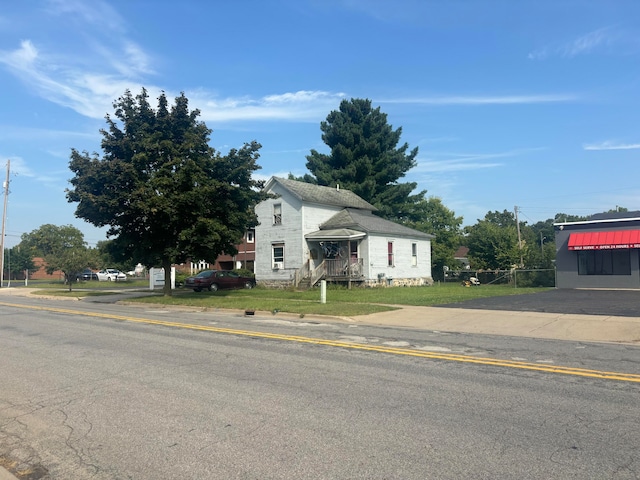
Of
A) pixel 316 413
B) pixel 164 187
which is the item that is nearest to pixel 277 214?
pixel 164 187

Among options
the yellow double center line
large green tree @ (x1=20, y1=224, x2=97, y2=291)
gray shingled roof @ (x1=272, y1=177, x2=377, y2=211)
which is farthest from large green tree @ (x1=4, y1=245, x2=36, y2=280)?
the yellow double center line

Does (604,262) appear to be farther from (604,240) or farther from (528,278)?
(528,278)

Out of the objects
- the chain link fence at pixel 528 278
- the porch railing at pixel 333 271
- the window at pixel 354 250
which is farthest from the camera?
the chain link fence at pixel 528 278

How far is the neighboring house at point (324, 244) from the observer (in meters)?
32.3

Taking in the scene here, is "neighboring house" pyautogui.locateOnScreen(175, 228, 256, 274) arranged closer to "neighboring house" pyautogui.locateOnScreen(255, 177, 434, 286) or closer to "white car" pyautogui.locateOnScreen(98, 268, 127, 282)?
"neighboring house" pyautogui.locateOnScreen(255, 177, 434, 286)

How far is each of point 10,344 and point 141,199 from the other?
12.4m

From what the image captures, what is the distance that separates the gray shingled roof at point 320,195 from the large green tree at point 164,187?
8116 millimetres

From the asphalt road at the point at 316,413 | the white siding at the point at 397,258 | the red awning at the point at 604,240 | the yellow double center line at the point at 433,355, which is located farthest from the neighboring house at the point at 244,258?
the asphalt road at the point at 316,413

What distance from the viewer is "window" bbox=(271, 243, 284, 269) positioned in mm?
35062

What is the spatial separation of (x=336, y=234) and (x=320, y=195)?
5.73 meters

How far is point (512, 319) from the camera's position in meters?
14.9

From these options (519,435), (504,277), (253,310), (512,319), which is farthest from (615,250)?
(519,435)

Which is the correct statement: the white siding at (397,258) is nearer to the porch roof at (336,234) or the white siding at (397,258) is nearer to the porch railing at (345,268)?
the porch railing at (345,268)

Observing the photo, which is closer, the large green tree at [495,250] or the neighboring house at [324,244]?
the neighboring house at [324,244]
